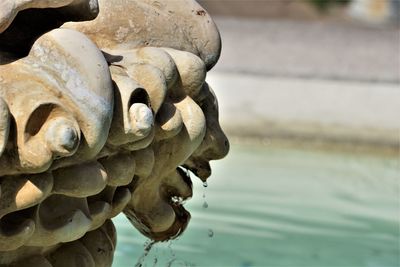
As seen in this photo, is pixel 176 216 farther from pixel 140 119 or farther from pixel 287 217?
pixel 287 217

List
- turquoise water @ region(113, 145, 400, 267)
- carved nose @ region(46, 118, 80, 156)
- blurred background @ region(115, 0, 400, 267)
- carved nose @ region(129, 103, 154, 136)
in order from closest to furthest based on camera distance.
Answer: carved nose @ region(46, 118, 80, 156) < carved nose @ region(129, 103, 154, 136) < turquoise water @ region(113, 145, 400, 267) < blurred background @ region(115, 0, 400, 267)

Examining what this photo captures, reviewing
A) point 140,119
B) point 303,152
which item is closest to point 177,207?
point 140,119

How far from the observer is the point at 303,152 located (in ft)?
18.8

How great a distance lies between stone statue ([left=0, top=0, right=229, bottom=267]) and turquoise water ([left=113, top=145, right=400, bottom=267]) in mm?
743

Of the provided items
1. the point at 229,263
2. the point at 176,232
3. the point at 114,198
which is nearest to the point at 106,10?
the point at 114,198

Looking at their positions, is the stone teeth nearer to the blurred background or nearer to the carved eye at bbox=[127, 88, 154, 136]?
the carved eye at bbox=[127, 88, 154, 136]

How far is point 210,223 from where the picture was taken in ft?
12.4

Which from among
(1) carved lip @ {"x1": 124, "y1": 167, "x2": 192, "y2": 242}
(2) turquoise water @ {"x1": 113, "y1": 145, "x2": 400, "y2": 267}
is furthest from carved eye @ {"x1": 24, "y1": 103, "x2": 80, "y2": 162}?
(2) turquoise water @ {"x1": 113, "y1": 145, "x2": 400, "y2": 267}

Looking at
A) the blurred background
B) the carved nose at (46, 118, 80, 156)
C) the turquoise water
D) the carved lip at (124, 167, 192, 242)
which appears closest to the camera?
the carved nose at (46, 118, 80, 156)

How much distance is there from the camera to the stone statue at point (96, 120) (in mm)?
1298

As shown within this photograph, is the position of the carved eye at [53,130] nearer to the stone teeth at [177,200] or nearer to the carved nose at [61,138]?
the carved nose at [61,138]

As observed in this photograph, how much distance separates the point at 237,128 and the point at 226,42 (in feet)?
2.34

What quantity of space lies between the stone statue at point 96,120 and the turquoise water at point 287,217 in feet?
2.44

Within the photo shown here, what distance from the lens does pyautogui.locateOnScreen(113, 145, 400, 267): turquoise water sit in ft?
10.8
